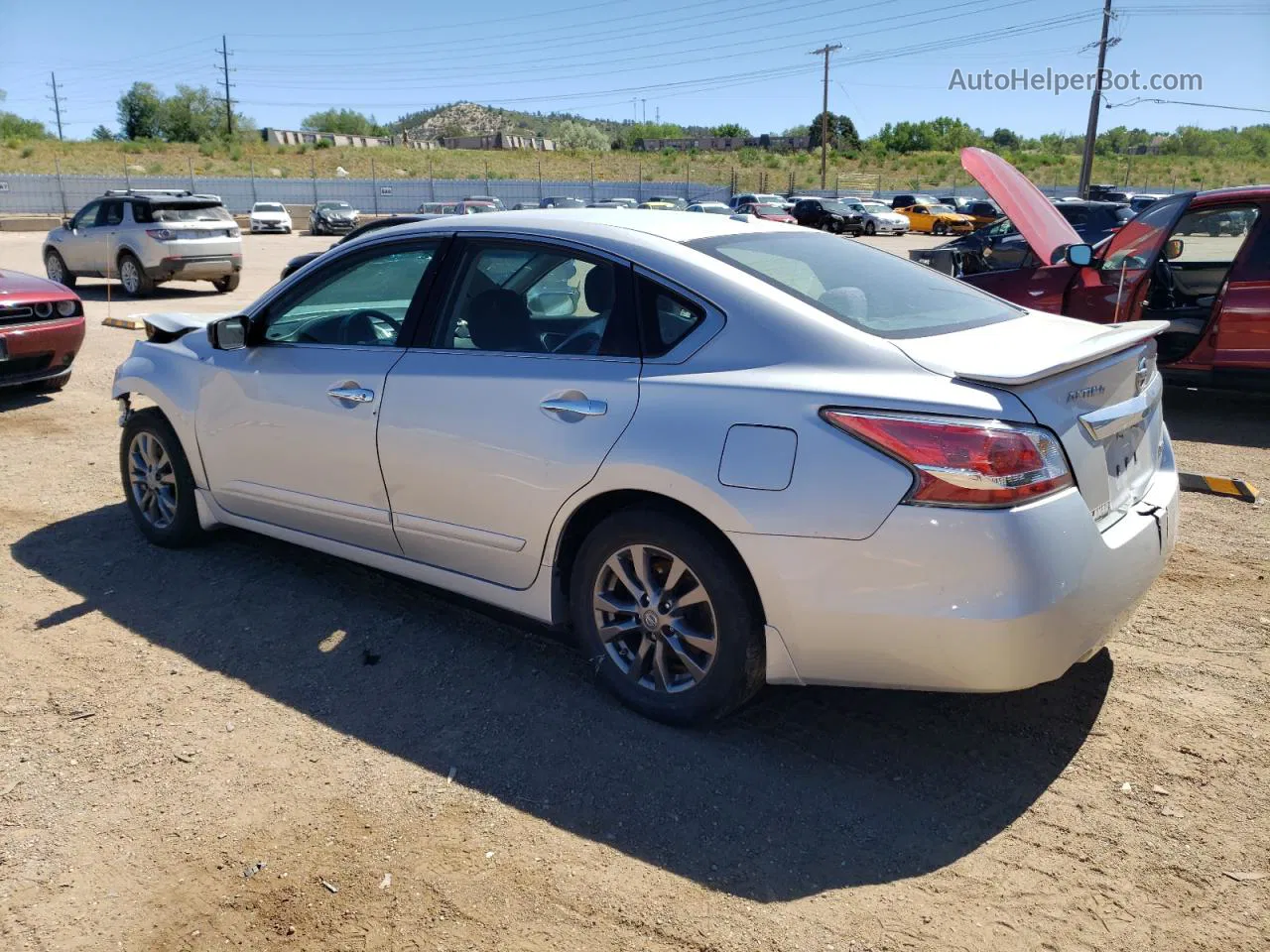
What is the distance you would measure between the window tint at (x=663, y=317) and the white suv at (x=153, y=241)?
1548 cm

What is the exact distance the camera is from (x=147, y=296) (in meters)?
17.3

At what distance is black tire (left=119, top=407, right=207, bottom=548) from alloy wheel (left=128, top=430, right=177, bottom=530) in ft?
0.04

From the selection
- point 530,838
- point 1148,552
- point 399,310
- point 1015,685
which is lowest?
point 530,838

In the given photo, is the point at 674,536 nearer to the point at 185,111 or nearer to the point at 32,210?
the point at 32,210

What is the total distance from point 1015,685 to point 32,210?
176 feet

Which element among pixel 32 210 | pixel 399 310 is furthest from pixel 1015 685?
pixel 32 210

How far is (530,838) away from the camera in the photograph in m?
2.82

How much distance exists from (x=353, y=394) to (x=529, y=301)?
0.78 m

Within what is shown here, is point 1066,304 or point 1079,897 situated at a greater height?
point 1066,304

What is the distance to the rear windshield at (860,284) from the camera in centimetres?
327

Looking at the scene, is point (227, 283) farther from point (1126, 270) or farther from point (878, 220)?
point (878, 220)

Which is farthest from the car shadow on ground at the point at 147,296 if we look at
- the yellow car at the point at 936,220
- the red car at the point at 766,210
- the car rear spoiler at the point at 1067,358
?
the yellow car at the point at 936,220

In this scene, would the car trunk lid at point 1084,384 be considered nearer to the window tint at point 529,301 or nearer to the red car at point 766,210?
the window tint at point 529,301

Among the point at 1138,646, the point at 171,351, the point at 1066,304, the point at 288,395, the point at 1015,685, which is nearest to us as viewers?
the point at 1015,685
